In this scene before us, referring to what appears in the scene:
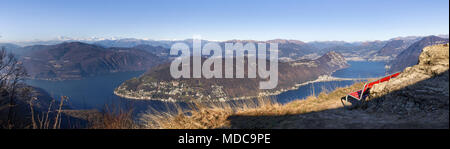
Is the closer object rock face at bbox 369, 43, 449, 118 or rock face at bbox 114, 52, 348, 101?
rock face at bbox 369, 43, 449, 118

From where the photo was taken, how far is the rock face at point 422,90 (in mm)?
3690

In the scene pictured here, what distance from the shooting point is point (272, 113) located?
5133mm

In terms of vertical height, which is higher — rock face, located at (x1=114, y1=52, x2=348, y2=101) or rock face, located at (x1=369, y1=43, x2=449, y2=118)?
rock face, located at (x1=369, y1=43, x2=449, y2=118)

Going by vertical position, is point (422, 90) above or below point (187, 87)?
above

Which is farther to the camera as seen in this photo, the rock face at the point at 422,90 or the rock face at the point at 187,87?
the rock face at the point at 187,87

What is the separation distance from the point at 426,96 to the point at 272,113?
2817 mm

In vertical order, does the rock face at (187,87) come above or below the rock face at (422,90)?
below

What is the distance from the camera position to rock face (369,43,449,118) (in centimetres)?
369

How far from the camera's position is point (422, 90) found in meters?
4.20

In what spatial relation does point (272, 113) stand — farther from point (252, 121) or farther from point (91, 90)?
point (91, 90)

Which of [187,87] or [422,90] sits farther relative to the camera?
[187,87]

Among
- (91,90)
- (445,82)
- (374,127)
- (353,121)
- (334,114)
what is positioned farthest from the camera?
(91,90)
